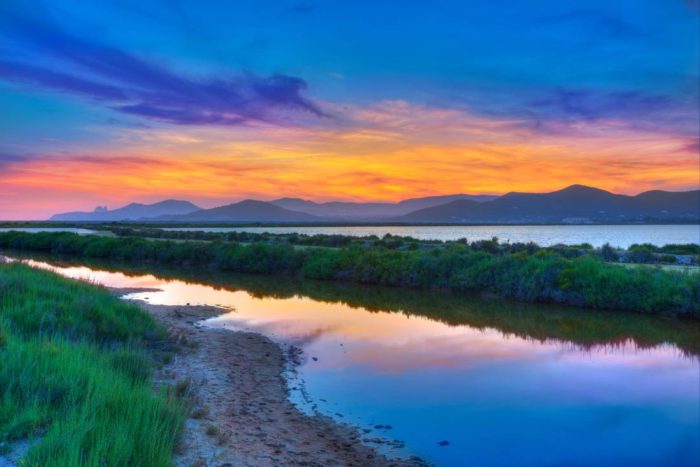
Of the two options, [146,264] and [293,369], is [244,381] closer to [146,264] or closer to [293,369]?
[293,369]

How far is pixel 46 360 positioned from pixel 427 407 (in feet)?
18.8

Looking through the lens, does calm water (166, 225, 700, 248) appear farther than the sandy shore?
Yes

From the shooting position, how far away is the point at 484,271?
22109mm

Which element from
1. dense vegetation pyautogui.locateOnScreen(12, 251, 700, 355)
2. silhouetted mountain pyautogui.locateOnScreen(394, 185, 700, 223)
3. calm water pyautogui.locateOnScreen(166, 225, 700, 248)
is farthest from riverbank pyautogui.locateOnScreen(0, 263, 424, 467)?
silhouetted mountain pyautogui.locateOnScreen(394, 185, 700, 223)

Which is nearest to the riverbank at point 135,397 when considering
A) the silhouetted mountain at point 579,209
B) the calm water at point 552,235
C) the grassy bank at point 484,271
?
the grassy bank at point 484,271

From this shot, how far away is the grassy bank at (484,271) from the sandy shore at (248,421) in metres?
13.0

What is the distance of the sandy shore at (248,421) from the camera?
5676mm

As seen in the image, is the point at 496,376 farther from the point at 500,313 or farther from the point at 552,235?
the point at 552,235

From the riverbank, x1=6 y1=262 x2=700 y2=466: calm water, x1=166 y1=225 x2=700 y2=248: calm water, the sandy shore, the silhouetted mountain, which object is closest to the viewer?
the riverbank

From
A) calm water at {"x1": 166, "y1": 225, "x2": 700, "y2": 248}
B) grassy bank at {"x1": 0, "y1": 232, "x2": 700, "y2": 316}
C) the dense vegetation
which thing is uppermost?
calm water at {"x1": 166, "y1": 225, "x2": 700, "y2": 248}

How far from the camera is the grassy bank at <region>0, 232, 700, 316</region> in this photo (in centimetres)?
1775

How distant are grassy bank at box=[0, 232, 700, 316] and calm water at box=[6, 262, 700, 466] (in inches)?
51.0

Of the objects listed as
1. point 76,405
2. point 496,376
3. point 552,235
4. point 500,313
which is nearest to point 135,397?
point 76,405

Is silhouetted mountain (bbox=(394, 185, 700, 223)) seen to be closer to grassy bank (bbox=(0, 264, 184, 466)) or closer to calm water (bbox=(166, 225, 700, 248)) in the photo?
calm water (bbox=(166, 225, 700, 248))
